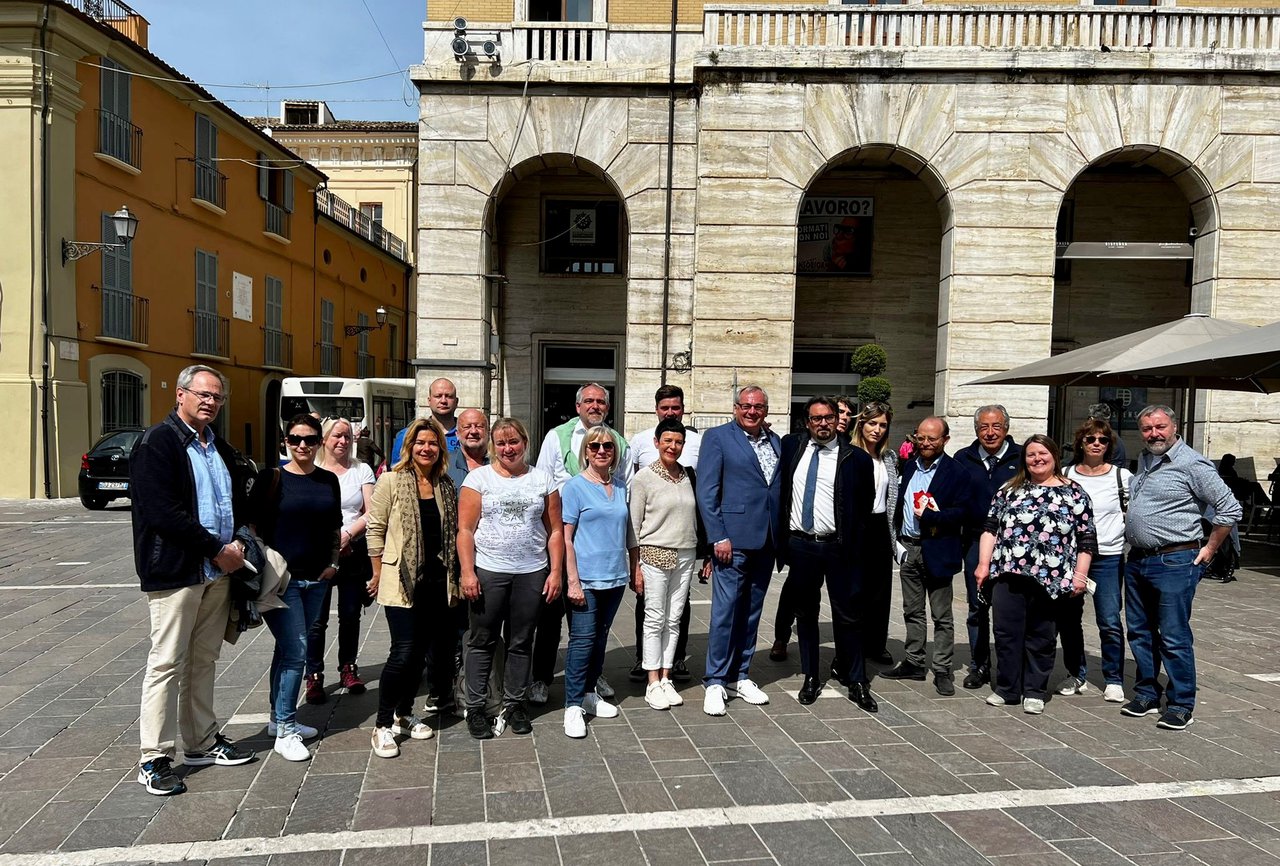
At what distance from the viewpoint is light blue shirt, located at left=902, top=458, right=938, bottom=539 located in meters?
5.70

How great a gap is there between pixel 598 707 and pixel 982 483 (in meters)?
2.97

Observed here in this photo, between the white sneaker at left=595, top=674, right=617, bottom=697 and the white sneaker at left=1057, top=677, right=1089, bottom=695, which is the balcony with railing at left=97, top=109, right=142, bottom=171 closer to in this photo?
the white sneaker at left=595, top=674, right=617, bottom=697

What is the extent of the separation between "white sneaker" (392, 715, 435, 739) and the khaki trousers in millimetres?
913

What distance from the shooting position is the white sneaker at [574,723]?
15.0 ft

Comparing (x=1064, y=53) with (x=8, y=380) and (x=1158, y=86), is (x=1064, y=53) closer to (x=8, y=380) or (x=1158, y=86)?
(x=1158, y=86)

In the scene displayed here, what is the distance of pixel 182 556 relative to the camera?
3781 millimetres

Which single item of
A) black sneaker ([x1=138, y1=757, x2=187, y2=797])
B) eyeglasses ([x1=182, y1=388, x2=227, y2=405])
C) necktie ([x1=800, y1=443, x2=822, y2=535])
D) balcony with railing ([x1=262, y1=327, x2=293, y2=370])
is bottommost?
black sneaker ([x1=138, y1=757, x2=187, y2=797])

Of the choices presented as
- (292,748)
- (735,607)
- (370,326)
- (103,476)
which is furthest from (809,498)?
(370,326)

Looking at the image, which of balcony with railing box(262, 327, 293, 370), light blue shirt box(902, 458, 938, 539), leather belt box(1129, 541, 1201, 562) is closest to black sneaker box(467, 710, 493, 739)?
light blue shirt box(902, 458, 938, 539)

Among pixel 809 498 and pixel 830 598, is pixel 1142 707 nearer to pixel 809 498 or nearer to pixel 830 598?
pixel 830 598

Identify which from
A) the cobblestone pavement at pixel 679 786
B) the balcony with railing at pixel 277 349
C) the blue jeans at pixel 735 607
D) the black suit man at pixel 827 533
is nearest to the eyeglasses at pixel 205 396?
the cobblestone pavement at pixel 679 786

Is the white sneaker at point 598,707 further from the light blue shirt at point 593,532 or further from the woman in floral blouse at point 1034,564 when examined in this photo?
the woman in floral blouse at point 1034,564

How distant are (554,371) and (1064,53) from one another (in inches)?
397

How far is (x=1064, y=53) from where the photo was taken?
1293cm
